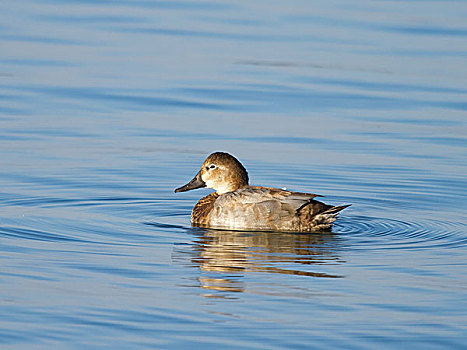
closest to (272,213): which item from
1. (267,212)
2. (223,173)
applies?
(267,212)

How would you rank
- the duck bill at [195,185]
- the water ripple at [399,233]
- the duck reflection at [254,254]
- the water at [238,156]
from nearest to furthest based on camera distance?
the water at [238,156] < the duck reflection at [254,254] < the water ripple at [399,233] < the duck bill at [195,185]

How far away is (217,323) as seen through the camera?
6.81 m

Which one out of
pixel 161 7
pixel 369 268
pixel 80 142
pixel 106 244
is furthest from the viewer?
pixel 161 7

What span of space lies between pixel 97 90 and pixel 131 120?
1.73 metres

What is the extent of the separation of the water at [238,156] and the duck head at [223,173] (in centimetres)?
46

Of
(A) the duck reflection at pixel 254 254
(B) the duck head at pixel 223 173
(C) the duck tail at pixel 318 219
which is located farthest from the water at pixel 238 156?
(B) the duck head at pixel 223 173

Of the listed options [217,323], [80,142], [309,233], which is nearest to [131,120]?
[80,142]

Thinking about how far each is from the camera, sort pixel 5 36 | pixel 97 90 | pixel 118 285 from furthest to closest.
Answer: pixel 5 36, pixel 97 90, pixel 118 285

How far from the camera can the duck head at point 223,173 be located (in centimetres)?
1097

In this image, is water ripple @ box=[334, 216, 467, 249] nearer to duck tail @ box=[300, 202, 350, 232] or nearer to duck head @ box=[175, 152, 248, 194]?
duck tail @ box=[300, 202, 350, 232]

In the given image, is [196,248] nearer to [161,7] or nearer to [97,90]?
[97,90]

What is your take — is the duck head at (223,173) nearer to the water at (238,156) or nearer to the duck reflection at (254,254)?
the water at (238,156)

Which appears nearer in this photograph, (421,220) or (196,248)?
(196,248)

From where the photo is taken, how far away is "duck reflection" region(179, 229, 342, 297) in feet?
26.5
